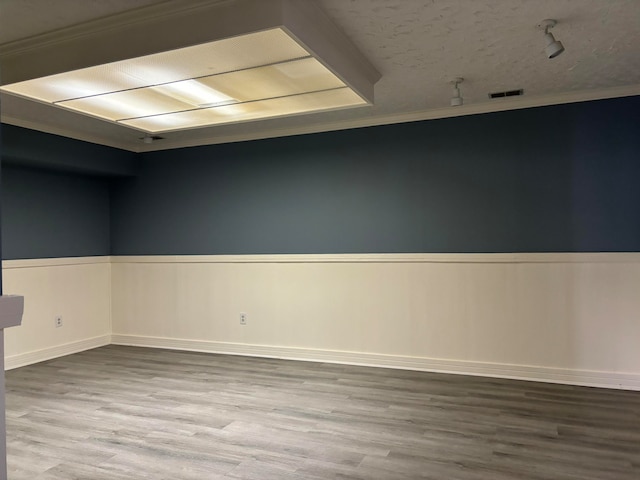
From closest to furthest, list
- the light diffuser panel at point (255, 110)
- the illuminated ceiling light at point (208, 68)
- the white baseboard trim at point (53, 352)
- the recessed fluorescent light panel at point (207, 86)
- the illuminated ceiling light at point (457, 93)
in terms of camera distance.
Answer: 1. the illuminated ceiling light at point (208, 68)
2. the recessed fluorescent light panel at point (207, 86)
3. the light diffuser panel at point (255, 110)
4. the illuminated ceiling light at point (457, 93)
5. the white baseboard trim at point (53, 352)

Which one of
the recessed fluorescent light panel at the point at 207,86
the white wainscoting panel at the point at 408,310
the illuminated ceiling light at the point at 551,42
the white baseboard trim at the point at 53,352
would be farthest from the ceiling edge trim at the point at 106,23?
the white baseboard trim at the point at 53,352

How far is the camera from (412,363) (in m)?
4.43

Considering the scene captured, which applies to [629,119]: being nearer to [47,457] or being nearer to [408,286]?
[408,286]

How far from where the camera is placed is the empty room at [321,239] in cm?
261

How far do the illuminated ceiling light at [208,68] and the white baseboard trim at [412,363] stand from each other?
2.38 meters

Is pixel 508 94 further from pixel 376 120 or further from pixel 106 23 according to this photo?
pixel 106 23

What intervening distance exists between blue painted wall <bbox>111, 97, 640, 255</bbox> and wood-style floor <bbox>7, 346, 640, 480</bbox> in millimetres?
1265

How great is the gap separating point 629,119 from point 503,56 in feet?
4.74

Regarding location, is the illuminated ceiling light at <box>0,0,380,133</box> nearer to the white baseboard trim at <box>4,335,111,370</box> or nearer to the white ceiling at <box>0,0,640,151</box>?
the white ceiling at <box>0,0,640,151</box>

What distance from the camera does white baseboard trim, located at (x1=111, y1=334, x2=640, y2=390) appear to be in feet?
12.6

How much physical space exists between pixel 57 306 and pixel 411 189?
394 cm

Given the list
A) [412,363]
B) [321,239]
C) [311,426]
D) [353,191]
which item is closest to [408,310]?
[412,363]

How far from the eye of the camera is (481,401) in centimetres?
354

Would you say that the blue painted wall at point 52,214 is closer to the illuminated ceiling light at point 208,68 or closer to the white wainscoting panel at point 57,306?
the white wainscoting panel at point 57,306
